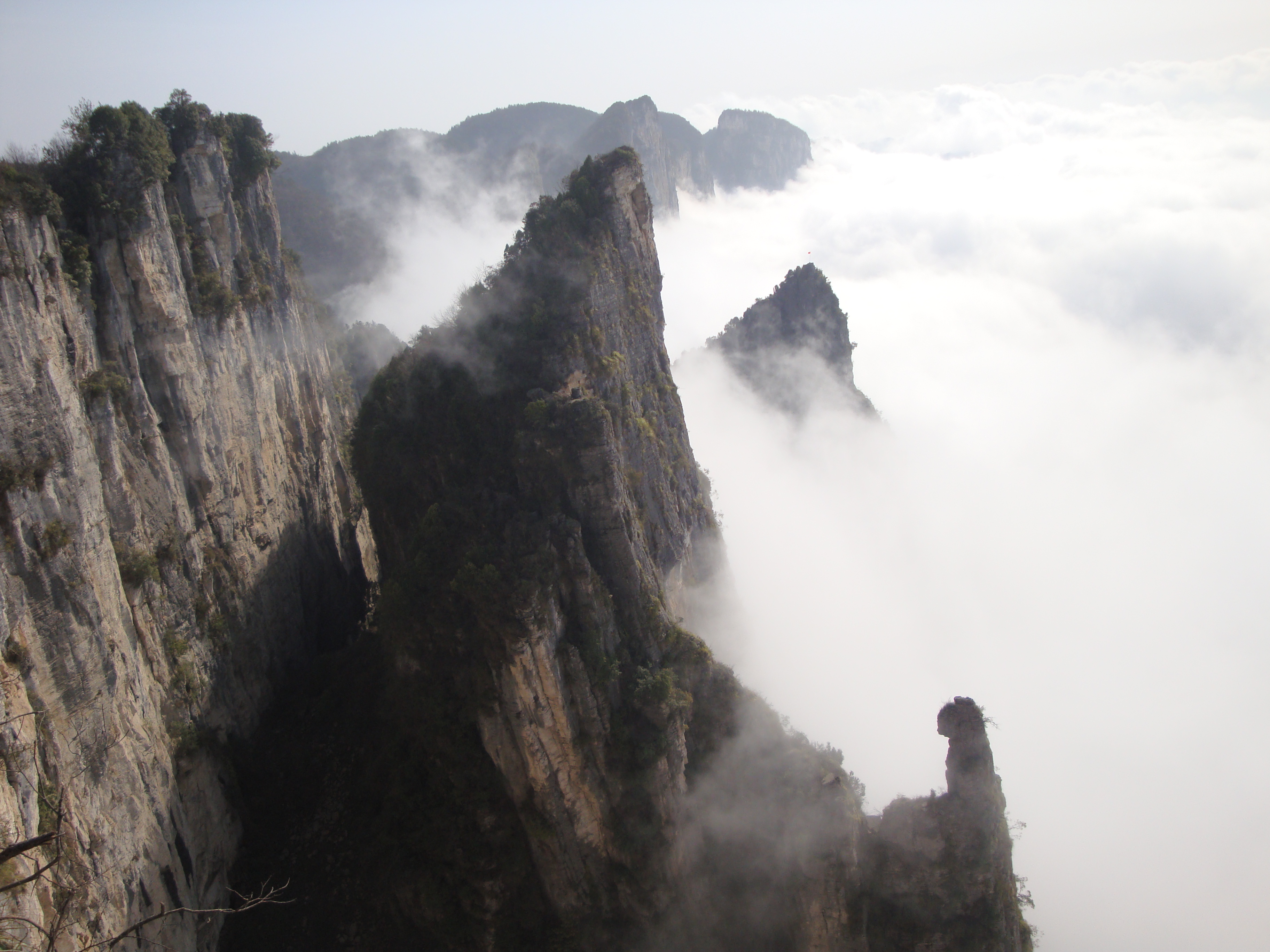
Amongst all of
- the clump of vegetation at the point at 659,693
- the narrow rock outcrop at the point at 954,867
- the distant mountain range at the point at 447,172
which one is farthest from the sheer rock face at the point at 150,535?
the distant mountain range at the point at 447,172

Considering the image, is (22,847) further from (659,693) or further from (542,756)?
(659,693)

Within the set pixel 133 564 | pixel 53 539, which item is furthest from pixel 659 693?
pixel 53 539

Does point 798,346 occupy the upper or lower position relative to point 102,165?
upper

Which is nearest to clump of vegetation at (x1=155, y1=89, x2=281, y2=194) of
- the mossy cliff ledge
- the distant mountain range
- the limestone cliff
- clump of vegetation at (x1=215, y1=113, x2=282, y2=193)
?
clump of vegetation at (x1=215, y1=113, x2=282, y2=193)

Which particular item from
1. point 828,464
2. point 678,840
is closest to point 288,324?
point 678,840

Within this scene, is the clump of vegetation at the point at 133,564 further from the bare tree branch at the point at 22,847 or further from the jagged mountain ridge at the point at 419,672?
the bare tree branch at the point at 22,847

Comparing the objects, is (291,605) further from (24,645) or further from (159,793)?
(24,645)
